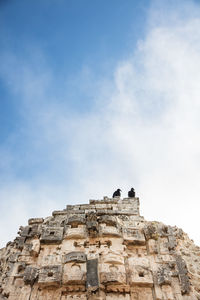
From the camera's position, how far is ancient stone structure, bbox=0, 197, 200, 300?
311 inches

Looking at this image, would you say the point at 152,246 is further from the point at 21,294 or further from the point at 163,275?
the point at 21,294

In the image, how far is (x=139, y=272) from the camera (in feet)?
27.4

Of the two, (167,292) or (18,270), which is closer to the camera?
(167,292)

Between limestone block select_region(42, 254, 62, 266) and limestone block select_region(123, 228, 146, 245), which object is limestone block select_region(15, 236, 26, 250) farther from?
limestone block select_region(123, 228, 146, 245)

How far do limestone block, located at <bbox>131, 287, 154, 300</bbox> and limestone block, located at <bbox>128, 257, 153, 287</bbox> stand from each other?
130 mm

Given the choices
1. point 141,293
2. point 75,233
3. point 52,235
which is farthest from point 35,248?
point 141,293

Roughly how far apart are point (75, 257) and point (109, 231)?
150cm

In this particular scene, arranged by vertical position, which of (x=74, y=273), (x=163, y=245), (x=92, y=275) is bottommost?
(x=92, y=275)

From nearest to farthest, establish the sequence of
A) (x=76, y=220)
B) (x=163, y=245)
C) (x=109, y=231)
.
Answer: (x=163, y=245), (x=109, y=231), (x=76, y=220)

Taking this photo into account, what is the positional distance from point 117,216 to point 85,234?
162cm

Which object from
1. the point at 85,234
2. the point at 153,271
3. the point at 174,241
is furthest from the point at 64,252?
the point at 174,241

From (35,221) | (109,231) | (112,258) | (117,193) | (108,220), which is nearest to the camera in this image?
(112,258)

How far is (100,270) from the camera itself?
8328 millimetres

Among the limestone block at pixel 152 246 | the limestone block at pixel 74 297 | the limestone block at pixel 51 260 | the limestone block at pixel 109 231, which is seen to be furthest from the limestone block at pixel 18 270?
the limestone block at pixel 152 246
